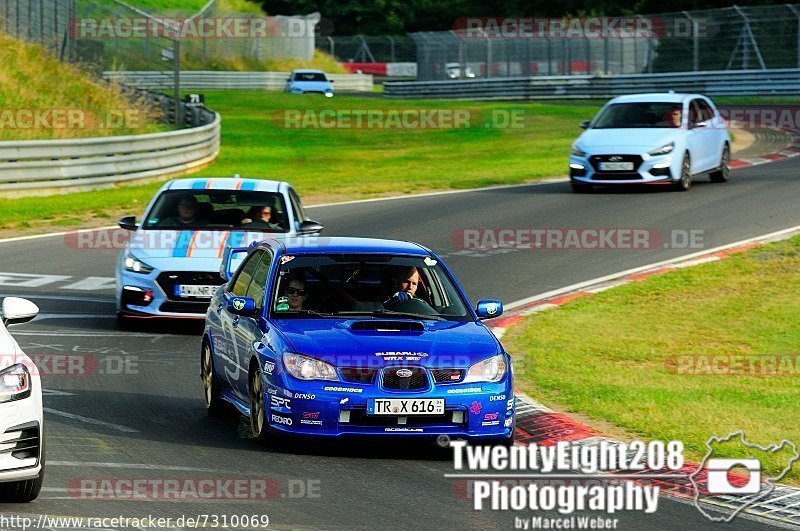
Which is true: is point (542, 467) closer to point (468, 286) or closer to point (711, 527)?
point (711, 527)

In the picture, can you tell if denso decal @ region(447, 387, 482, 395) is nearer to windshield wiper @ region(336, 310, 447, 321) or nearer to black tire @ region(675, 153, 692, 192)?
windshield wiper @ region(336, 310, 447, 321)

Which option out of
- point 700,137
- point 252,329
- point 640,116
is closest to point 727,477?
point 252,329

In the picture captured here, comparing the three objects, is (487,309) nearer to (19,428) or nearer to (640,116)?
(19,428)

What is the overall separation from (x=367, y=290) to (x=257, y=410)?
5.24 ft

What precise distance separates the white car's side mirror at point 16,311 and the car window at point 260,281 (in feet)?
6.96

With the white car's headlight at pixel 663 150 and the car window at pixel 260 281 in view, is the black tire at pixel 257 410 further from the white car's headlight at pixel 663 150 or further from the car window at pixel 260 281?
the white car's headlight at pixel 663 150

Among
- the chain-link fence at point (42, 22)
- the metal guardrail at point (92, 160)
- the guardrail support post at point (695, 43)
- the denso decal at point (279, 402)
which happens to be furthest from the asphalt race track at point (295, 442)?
the guardrail support post at point (695, 43)

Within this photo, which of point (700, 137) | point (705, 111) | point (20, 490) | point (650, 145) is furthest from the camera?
point (705, 111)

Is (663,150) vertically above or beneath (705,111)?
beneath

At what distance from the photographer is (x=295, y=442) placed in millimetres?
10031

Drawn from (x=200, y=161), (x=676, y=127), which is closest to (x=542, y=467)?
(x=676, y=127)

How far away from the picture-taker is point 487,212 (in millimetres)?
24938

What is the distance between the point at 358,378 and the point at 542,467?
1.28m

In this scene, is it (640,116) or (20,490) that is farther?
(640,116)
